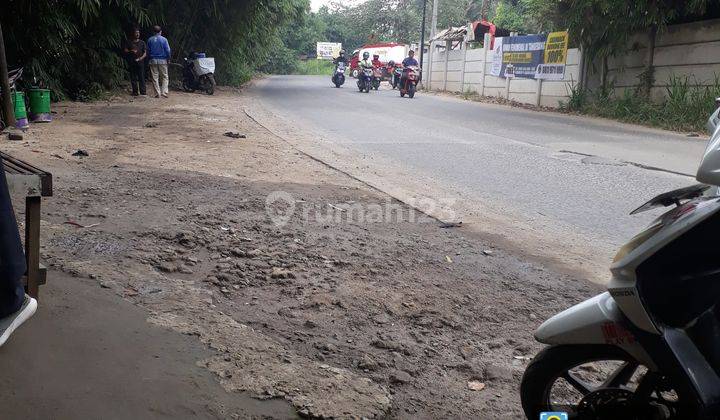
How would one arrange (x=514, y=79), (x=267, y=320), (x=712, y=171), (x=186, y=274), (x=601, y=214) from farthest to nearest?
(x=514, y=79)
(x=601, y=214)
(x=186, y=274)
(x=267, y=320)
(x=712, y=171)

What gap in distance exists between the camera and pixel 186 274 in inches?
136

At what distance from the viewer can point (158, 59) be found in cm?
1653

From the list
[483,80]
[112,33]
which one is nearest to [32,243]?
[112,33]

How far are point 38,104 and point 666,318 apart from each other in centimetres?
1004

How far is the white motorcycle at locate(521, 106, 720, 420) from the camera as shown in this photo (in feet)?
5.90

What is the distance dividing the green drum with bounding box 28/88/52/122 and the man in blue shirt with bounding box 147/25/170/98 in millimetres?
6824

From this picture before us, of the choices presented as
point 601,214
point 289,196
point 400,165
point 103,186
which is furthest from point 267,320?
point 400,165

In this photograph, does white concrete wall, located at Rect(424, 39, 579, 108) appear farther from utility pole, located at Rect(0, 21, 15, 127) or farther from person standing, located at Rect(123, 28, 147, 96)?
utility pole, located at Rect(0, 21, 15, 127)

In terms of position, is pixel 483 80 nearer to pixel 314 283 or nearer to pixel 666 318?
pixel 314 283

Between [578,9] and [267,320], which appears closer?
[267,320]

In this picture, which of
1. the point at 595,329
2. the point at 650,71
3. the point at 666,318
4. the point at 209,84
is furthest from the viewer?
the point at 209,84

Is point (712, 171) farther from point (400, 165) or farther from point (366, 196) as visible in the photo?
point (400, 165)

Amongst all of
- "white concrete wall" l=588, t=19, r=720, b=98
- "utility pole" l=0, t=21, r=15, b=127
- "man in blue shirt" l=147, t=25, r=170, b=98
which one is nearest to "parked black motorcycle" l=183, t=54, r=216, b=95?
"man in blue shirt" l=147, t=25, r=170, b=98

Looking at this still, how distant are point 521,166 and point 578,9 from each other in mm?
10271
